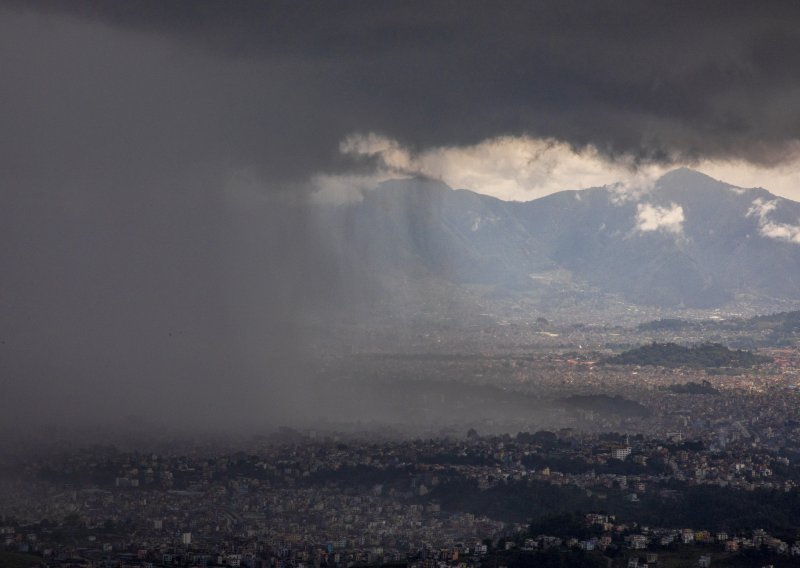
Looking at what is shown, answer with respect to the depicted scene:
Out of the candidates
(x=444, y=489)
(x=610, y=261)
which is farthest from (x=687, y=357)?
(x=610, y=261)

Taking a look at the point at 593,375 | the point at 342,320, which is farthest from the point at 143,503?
the point at 342,320

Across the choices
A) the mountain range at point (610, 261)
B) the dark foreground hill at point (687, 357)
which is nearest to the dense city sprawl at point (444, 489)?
the dark foreground hill at point (687, 357)

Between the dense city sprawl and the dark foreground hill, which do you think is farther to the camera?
the dark foreground hill

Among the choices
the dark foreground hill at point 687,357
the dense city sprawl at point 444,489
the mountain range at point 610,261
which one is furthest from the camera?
the mountain range at point 610,261

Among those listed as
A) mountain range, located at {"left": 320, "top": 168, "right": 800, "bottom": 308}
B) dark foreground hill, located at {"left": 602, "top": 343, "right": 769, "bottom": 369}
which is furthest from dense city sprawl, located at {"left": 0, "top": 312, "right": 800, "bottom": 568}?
mountain range, located at {"left": 320, "top": 168, "right": 800, "bottom": 308}

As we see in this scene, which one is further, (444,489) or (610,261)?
(610,261)

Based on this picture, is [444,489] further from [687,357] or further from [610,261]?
[610,261]

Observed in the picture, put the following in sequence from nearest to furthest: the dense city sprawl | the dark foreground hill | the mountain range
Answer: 1. the dense city sprawl
2. the dark foreground hill
3. the mountain range

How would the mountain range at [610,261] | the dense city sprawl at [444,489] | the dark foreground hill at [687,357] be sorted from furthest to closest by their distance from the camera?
the mountain range at [610,261]
the dark foreground hill at [687,357]
the dense city sprawl at [444,489]

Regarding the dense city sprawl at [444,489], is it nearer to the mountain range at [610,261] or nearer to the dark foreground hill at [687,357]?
the dark foreground hill at [687,357]

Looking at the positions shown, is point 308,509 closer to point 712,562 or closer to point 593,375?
point 712,562

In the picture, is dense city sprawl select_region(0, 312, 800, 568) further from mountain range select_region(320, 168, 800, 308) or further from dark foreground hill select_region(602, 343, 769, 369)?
mountain range select_region(320, 168, 800, 308)
